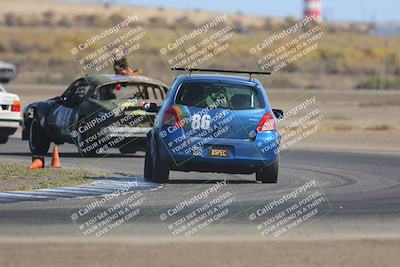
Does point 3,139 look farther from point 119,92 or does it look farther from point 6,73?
point 6,73

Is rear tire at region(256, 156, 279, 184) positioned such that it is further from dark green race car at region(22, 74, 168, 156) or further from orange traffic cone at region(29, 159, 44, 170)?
→ dark green race car at region(22, 74, 168, 156)

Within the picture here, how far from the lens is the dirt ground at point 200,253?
11148mm

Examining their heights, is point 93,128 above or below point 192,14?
above

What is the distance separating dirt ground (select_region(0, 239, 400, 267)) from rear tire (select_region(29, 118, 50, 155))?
13.0 m

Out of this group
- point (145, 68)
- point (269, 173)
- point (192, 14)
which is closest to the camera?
point (269, 173)

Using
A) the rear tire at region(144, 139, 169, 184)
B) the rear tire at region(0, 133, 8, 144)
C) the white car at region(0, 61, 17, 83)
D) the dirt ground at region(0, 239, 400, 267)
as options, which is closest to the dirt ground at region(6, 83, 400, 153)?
the white car at region(0, 61, 17, 83)

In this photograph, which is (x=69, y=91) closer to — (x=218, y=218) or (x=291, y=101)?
(x=218, y=218)

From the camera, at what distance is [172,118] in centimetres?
1856

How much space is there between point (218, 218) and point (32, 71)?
67.3 m

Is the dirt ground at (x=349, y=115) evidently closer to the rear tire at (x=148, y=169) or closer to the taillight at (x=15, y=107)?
the taillight at (x=15, y=107)

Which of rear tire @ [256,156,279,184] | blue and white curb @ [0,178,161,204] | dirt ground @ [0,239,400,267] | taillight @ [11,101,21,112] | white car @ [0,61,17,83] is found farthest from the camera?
white car @ [0,61,17,83]

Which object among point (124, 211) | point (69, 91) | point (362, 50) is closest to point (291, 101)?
point (69, 91)

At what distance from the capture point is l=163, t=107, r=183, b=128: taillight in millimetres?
18500

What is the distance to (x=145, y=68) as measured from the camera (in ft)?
261
